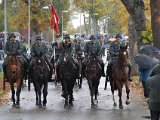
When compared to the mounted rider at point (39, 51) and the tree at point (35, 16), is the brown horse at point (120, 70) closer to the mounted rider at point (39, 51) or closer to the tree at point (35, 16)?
the mounted rider at point (39, 51)

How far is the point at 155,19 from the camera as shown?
858 inches

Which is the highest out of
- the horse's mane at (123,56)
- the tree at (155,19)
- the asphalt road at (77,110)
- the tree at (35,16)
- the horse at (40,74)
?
the tree at (35,16)

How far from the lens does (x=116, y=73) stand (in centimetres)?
1836

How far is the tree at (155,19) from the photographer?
21.5 m

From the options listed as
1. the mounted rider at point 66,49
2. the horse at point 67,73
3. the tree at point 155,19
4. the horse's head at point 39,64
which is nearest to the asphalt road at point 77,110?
the horse at point 67,73

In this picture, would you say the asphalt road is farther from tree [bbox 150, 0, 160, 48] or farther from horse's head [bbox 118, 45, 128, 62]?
tree [bbox 150, 0, 160, 48]

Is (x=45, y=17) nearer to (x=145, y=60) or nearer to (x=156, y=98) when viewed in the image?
(x=145, y=60)

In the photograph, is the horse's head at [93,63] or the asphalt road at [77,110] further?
the horse's head at [93,63]

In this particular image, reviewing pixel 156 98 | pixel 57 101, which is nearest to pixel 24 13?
pixel 57 101

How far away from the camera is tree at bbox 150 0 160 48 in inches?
847

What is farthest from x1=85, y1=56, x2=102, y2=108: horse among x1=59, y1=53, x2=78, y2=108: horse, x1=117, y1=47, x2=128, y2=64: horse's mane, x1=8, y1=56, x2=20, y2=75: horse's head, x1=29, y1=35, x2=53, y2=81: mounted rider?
x1=8, y1=56, x2=20, y2=75: horse's head

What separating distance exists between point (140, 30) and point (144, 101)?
6109 mm

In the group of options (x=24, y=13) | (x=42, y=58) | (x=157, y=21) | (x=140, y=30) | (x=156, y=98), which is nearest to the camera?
(x=156, y=98)

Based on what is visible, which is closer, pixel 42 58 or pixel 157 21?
pixel 42 58
